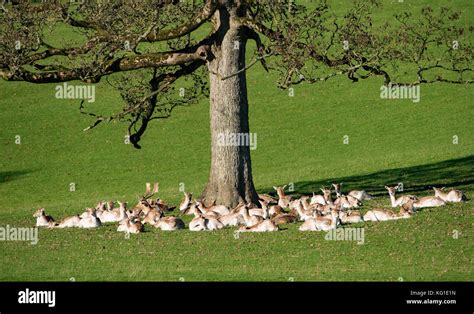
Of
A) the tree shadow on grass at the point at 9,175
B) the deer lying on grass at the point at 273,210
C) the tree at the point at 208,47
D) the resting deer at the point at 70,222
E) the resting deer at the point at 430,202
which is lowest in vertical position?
the resting deer at the point at 70,222

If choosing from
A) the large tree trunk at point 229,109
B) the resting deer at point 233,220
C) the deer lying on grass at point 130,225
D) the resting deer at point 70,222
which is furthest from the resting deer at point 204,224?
the resting deer at point 70,222

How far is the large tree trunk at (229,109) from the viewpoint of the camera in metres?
24.1

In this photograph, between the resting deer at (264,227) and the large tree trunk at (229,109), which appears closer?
the resting deer at (264,227)

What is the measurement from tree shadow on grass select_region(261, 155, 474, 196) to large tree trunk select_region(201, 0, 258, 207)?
199 inches

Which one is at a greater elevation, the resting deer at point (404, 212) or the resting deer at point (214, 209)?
the resting deer at point (214, 209)

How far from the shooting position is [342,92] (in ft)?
158

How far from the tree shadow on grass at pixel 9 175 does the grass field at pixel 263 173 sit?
0.12 ft

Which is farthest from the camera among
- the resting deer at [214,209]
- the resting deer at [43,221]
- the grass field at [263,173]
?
the resting deer at [43,221]

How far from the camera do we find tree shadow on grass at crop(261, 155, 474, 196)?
28.9 metres

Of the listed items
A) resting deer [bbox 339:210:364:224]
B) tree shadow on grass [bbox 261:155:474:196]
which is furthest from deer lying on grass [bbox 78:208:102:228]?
tree shadow on grass [bbox 261:155:474:196]

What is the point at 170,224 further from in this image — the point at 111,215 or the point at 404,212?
the point at 404,212

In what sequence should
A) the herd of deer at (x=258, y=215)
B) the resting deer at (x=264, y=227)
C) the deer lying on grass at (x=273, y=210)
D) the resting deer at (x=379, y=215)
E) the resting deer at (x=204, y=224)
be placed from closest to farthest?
1. the resting deer at (x=264, y=227)
2. the herd of deer at (x=258, y=215)
3. the resting deer at (x=379, y=215)
4. the resting deer at (x=204, y=224)
5. the deer lying on grass at (x=273, y=210)

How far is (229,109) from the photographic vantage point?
953 inches

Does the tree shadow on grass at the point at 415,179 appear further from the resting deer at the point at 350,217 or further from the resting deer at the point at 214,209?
the resting deer at the point at 350,217
